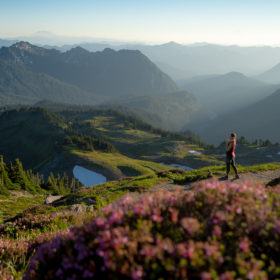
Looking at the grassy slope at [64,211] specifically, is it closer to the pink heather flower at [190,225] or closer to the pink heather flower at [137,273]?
the pink heather flower at [190,225]

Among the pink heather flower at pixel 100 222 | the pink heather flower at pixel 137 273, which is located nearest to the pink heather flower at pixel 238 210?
the pink heather flower at pixel 137 273

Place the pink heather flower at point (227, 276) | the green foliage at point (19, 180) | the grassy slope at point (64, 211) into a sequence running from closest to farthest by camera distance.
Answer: the pink heather flower at point (227, 276), the grassy slope at point (64, 211), the green foliage at point (19, 180)

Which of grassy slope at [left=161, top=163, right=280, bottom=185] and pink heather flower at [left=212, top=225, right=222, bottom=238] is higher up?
pink heather flower at [left=212, top=225, right=222, bottom=238]

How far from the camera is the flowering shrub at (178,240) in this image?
476 centimetres

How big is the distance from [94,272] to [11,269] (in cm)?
425

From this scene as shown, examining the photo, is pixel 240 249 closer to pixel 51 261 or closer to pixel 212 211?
pixel 212 211

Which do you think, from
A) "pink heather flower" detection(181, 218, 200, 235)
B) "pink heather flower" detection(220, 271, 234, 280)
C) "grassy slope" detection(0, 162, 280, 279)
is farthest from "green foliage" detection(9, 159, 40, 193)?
"pink heather flower" detection(220, 271, 234, 280)

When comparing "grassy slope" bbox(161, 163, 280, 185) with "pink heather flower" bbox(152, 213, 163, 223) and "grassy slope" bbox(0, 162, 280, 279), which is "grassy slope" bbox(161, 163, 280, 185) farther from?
"pink heather flower" bbox(152, 213, 163, 223)

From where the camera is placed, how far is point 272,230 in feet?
18.5

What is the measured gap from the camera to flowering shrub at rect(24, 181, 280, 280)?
4758 millimetres

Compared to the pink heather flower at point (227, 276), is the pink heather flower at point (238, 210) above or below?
above

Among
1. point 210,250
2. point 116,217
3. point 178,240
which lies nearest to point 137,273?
point 210,250

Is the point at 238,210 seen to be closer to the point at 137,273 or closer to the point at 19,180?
the point at 137,273

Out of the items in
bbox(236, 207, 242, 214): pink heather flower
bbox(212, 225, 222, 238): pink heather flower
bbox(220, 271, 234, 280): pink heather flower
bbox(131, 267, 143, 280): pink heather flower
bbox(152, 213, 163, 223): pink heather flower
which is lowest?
bbox(131, 267, 143, 280): pink heather flower
